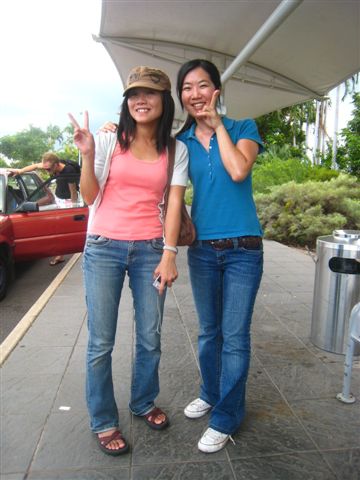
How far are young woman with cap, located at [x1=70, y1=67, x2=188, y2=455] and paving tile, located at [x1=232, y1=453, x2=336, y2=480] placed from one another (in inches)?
26.2

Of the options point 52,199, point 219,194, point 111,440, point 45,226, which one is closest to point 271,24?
point 45,226

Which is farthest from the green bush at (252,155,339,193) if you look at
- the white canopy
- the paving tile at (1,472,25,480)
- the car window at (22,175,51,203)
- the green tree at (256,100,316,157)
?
the green tree at (256,100,316,157)

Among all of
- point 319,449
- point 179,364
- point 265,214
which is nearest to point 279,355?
point 179,364

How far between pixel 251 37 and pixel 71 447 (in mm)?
7392

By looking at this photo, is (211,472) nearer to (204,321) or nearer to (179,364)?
(204,321)

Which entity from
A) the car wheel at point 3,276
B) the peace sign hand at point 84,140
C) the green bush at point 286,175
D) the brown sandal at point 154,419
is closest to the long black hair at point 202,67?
the peace sign hand at point 84,140

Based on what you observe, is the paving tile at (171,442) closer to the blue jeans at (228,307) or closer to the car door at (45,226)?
the blue jeans at (228,307)

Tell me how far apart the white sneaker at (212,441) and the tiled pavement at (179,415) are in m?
0.03

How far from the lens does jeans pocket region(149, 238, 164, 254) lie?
7.64 ft

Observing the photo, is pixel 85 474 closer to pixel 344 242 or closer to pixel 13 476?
pixel 13 476

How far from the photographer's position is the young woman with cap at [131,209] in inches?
88.0

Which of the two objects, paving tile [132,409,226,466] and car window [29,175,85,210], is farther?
car window [29,175,85,210]

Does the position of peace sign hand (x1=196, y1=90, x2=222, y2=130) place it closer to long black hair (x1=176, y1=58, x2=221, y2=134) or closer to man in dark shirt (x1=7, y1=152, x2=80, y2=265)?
long black hair (x1=176, y1=58, x2=221, y2=134)

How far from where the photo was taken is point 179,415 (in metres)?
2.83
